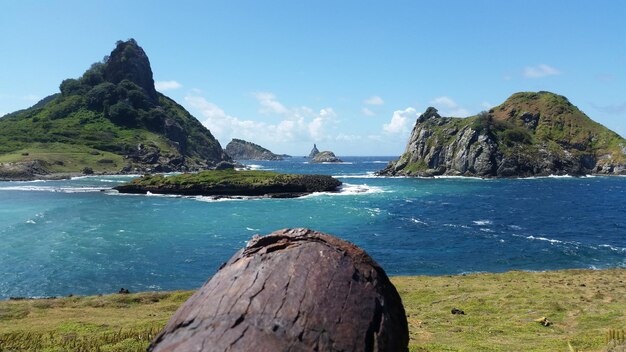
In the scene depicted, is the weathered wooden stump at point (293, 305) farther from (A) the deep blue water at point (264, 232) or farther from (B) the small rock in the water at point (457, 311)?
(A) the deep blue water at point (264, 232)

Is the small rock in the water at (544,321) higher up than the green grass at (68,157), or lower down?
lower down

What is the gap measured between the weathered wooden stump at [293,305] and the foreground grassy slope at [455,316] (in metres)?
8.68

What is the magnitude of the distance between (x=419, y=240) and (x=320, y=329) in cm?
4533

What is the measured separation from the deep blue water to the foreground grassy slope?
6.08 meters

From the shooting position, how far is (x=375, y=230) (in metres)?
55.3

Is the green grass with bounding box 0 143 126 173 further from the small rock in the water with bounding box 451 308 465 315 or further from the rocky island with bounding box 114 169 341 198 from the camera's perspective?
the small rock in the water with bounding box 451 308 465 315

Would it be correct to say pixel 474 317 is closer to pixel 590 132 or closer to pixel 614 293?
pixel 614 293

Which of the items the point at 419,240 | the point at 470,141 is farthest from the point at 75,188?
the point at 470,141

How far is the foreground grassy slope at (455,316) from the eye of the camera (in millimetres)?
16453

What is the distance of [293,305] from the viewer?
270 inches

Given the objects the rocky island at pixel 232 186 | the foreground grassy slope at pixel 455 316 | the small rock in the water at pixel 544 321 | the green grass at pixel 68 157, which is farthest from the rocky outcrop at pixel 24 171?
the small rock in the water at pixel 544 321

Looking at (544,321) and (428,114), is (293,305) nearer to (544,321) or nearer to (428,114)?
(544,321)

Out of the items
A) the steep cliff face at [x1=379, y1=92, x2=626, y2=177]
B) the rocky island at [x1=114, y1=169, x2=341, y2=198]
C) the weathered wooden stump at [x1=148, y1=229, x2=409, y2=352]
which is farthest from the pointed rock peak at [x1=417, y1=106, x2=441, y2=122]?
the weathered wooden stump at [x1=148, y1=229, x2=409, y2=352]

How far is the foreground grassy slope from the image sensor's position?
1645 centimetres
